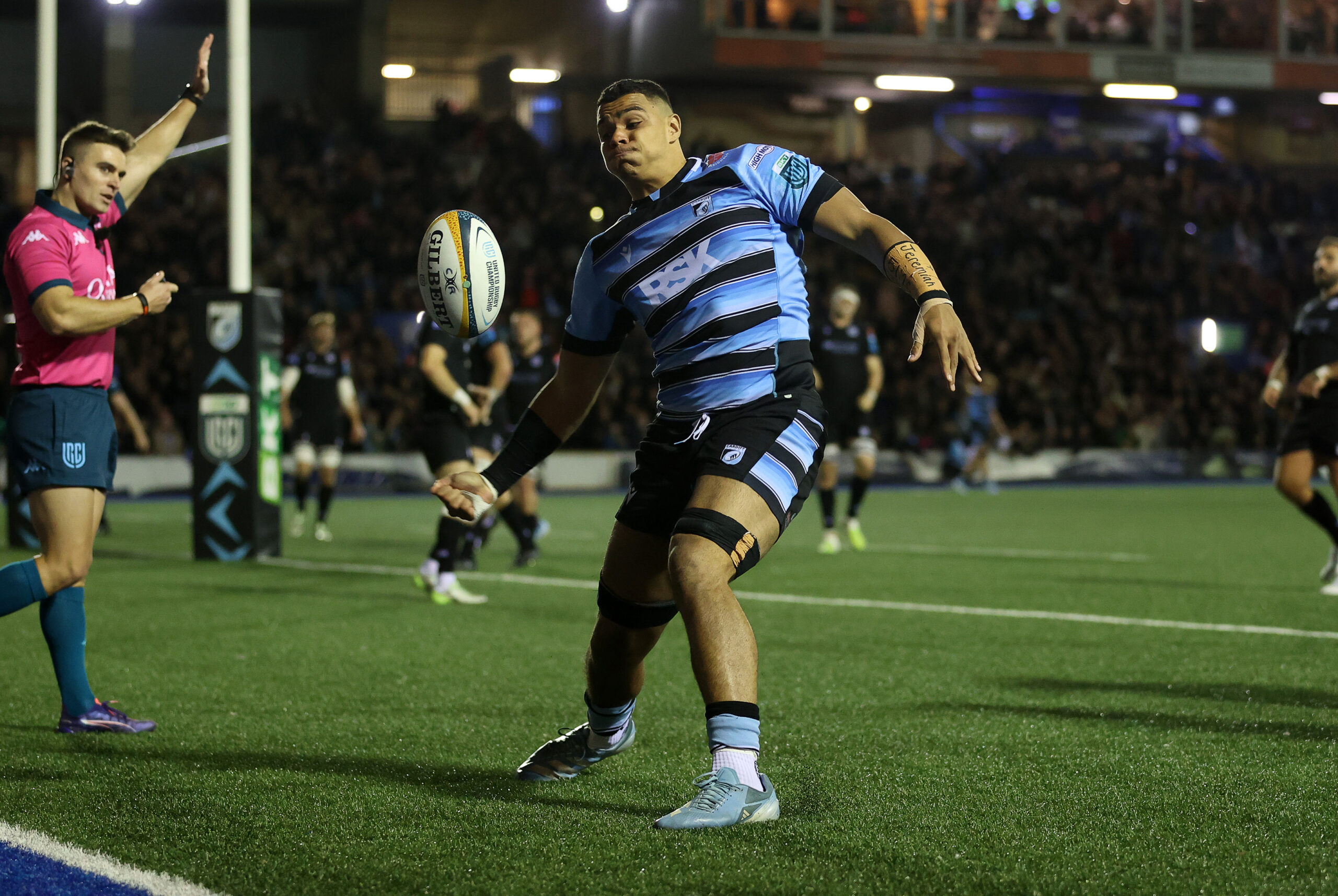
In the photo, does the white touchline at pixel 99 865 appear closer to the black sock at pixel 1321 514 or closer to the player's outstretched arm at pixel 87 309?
the player's outstretched arm at pixel 87 309

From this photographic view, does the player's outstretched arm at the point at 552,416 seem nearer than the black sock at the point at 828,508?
Yes

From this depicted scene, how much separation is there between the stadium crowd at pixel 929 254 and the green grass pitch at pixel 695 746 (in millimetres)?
16056

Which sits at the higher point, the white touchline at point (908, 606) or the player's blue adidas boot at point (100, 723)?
the player's blue adidas boot at point (100, 723)

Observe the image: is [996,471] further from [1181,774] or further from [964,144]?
[1181,774]

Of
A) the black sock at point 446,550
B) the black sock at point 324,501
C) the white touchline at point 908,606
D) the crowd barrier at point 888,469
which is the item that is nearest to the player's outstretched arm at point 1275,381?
the white touchline at point 908,606

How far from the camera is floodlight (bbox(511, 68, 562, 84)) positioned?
108 feet

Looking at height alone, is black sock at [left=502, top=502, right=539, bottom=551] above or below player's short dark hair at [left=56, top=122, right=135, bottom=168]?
below

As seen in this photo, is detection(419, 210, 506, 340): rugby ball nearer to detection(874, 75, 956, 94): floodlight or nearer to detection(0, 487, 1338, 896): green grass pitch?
detection(0, 487, 1338, 896): green grass pitch

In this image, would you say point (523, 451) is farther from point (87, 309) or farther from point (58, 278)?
point (58, 278)

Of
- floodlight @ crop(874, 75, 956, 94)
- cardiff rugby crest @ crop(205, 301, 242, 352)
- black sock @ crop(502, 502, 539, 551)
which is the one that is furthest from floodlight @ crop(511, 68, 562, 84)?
black sock @ crop(502, 502, 539, 551)

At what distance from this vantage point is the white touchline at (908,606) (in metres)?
7.80

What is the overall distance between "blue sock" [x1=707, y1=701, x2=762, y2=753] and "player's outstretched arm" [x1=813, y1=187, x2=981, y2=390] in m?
1.01

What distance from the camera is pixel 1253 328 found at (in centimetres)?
3400

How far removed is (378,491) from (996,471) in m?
11.8
